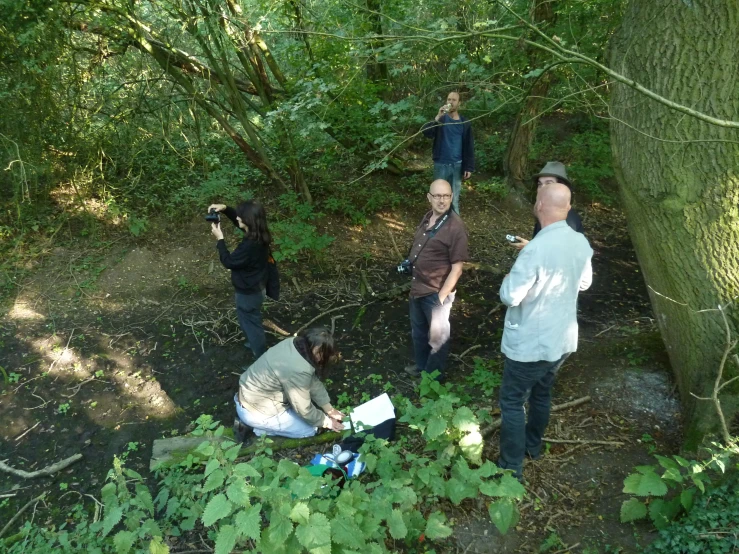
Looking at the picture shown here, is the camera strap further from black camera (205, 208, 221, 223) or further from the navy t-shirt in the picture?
the navy t-shirt

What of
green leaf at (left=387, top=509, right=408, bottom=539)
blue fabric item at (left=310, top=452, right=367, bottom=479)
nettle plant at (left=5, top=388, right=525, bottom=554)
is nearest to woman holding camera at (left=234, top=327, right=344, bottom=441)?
blue fabric item at (left=310, top=452, right=367, bottom=479)

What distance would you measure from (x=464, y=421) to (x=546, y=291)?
2.99ft

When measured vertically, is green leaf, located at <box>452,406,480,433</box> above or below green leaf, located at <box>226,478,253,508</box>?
below

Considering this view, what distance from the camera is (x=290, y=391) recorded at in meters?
3.28

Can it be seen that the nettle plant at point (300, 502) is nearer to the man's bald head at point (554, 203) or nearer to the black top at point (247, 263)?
the man's bald head at point (554, 203)

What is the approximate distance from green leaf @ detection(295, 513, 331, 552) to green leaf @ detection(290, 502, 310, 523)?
0.08 ft

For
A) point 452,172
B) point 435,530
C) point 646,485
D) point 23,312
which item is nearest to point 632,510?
point 646,485

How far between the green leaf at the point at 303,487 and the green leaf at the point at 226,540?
29cm

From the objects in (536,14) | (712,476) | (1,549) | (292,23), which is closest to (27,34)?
(292,23)

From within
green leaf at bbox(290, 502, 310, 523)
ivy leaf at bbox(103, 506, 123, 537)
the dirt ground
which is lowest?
the dirt ground

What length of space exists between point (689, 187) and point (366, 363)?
10.0 feet

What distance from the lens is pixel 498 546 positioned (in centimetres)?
270

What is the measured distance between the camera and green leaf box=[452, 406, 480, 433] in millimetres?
2756

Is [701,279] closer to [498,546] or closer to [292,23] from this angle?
[498,546]
